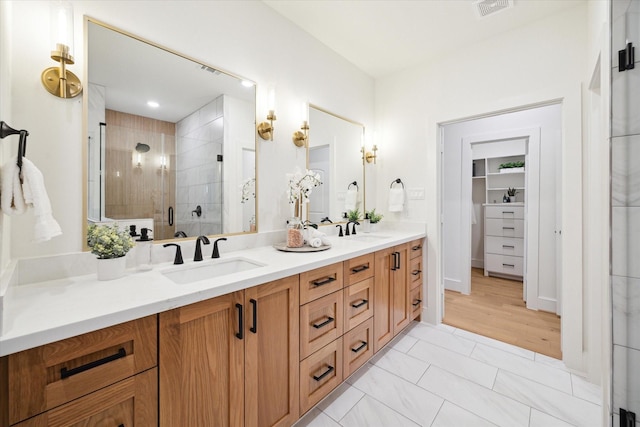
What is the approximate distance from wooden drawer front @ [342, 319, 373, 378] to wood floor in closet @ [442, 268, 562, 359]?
122cm

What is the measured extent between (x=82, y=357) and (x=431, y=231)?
8.61ft

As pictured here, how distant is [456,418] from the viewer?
1523mm

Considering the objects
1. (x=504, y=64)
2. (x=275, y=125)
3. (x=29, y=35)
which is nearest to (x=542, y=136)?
(x=504, y=64)

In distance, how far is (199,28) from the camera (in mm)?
1627

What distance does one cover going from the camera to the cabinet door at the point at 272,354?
1.17 meters

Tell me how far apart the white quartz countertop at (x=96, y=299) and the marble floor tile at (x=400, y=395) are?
0.98 metres

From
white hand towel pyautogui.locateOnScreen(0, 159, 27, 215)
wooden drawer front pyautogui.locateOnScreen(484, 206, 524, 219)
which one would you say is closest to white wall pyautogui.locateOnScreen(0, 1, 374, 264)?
white hand towel pyautogui.locateOnScreen(0, 159, 27, 215)

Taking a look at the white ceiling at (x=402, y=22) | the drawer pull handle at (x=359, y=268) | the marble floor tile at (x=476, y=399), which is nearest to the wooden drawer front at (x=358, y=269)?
the drawer pull handle at (x=359, y=268)

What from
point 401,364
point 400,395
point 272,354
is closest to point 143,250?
point 272,354

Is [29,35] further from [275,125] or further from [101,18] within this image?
[275,125]

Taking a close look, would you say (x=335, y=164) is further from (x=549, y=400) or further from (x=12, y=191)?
(x=549, y=400)

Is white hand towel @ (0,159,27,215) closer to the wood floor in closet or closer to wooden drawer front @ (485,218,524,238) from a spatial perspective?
the wood floor in closet

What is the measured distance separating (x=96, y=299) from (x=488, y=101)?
2.95 m

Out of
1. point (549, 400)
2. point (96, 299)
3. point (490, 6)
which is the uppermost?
point (490, 6)
